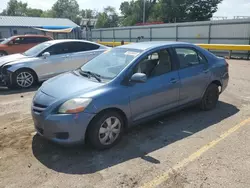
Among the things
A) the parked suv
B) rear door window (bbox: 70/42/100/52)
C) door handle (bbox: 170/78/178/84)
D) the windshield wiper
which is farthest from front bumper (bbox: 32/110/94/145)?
the parked suv

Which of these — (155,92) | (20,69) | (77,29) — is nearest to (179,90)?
(155,92)

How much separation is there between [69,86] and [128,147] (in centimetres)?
135

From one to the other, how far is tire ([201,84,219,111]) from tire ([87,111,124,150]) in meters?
2.30

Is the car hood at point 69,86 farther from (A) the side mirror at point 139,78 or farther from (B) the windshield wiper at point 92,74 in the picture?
(A) the side mirror at point 139,78

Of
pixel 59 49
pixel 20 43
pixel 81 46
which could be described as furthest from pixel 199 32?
pixel 59 49

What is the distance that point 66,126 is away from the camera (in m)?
3.42

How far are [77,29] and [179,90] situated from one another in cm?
2953

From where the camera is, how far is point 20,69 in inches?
306

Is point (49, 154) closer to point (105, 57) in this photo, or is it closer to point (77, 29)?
point (105, 57)

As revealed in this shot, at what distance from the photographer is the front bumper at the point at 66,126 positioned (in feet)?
11.2

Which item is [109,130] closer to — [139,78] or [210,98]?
[139,78]

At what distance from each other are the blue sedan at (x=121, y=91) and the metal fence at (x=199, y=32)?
12.2m

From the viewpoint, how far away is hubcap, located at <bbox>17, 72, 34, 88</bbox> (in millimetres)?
7852

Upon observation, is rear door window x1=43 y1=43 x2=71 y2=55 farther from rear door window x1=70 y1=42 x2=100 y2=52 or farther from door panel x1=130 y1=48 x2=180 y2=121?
door panel x1=130 y1=48 x2=180 y2=121
